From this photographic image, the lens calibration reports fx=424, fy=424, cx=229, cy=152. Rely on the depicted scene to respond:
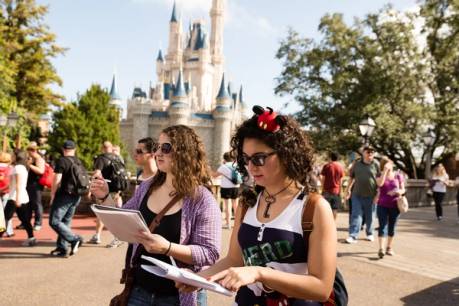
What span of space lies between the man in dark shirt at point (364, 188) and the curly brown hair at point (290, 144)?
6174 mm

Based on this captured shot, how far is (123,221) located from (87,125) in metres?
39.9

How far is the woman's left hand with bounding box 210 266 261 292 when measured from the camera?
149cm

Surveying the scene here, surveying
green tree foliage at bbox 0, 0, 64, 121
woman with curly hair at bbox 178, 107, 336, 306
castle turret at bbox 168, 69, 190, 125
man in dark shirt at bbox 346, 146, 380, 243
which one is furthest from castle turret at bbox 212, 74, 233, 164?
woman with curly hair at bbox 178, 107, 336, 306

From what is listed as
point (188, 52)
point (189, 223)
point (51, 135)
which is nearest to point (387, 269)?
point (189, 223)

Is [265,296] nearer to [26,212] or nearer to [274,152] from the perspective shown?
[274,152]

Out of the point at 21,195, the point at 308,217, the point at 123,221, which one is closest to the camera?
the point at 308,217

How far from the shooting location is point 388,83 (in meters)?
23.6

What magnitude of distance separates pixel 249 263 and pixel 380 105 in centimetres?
2291

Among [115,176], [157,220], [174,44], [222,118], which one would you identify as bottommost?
[157,220]

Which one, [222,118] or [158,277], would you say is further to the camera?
[222,118]

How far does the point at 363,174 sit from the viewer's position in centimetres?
793

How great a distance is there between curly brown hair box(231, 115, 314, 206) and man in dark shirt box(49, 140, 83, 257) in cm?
487

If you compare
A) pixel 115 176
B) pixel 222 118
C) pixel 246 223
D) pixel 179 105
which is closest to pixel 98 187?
pixel 246 223

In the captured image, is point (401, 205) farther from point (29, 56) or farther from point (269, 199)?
point (29, 56)
